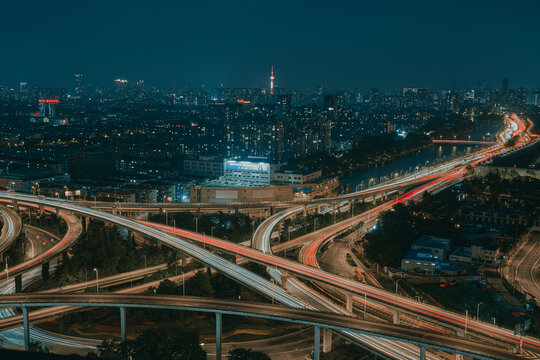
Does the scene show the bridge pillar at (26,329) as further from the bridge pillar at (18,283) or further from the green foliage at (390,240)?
the green foliage at (390,240)

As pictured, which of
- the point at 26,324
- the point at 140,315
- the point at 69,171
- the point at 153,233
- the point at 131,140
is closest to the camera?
the point at 26,324

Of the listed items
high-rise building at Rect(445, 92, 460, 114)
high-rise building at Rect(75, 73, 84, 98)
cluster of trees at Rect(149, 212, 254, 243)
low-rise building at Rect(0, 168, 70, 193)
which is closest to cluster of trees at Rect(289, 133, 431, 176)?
cluster of trees at Rect(149, 212, 254, 243)

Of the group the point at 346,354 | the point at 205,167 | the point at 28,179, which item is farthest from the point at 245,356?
the point at 205,167

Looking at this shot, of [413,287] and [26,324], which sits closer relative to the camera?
[26,324]

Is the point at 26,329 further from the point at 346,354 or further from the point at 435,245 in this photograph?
the point at 435,245

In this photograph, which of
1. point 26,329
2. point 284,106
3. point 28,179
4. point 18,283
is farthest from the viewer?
point 284,106

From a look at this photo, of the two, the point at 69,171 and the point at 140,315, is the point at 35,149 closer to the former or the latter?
the point at 69,171

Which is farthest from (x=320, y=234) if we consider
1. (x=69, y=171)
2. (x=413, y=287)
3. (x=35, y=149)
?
(x=35, y=149)
